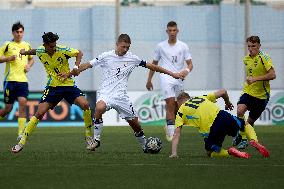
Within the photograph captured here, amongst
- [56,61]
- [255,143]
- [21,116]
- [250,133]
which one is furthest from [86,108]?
[21,116]

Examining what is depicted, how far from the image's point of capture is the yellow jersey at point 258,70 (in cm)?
1638

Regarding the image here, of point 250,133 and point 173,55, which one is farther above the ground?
point 173,55

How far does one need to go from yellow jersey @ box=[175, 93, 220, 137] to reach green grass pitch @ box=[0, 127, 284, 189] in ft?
1.60

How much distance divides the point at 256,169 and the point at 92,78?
29537 mm

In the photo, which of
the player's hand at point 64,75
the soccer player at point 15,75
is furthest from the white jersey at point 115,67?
the soccer player at point 15,75

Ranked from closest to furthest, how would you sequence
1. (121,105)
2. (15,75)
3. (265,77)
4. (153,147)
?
(153,147), (121,105), (265,77), (15,75)

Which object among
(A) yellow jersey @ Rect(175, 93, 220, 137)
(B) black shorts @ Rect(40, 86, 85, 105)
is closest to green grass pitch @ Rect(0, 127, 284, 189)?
(A) yellow jersey @ Rect(175, 93, 220, 137)

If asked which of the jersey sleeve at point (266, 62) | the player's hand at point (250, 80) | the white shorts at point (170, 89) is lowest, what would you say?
the white shorts at point (170, 89)

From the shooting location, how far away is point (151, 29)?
138ft

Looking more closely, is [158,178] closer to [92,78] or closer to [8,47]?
[8,47]

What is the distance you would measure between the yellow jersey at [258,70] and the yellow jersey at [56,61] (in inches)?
122

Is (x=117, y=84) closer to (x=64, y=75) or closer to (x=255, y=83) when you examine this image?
(x=64, y=75)

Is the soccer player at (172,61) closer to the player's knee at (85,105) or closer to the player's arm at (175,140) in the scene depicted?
the player's knee at (85,105)

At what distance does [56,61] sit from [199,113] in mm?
2989
